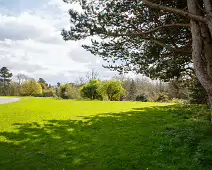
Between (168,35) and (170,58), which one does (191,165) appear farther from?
(170,58)

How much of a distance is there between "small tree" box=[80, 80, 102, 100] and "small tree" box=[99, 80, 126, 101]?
93 cm

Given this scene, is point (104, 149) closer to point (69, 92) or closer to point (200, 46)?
point (200, 46)

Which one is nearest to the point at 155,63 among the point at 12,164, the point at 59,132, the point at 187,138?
the point at 187,138

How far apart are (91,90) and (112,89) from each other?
3.60m

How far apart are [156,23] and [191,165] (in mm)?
4677

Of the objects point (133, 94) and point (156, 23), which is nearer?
point (156, 23)

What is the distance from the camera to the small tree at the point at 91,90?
37938 millimetres

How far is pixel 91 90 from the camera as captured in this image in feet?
127

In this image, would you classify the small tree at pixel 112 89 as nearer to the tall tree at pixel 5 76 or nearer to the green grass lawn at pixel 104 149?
the green grass lawn at pixel 104 149

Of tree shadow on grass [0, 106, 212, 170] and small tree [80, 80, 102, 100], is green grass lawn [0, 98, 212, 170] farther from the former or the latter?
small tree [80, 80, 102, 100]

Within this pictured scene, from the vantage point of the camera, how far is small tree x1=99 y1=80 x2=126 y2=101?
37.4 m

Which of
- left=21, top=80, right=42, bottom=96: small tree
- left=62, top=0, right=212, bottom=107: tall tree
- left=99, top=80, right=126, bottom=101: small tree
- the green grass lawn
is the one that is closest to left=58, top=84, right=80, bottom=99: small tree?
left=99, top=80, right=126, bottom=101: small tree

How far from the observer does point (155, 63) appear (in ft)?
30.9

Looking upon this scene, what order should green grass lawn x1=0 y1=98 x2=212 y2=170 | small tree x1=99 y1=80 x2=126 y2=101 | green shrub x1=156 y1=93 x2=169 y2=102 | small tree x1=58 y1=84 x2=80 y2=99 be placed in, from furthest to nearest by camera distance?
1. small tree x1=58 y1=84 x2=80 y2=99
2. green shrub x1=156 y1=93 x2=169 y2=102
3. small tree x1=99 y1=80 x2=126 y2=101
4. green grass lawn x1=0 y1=98 x2=212 y2=170
